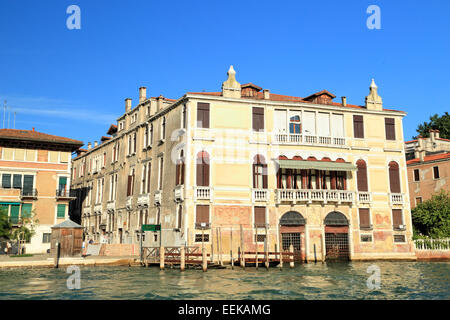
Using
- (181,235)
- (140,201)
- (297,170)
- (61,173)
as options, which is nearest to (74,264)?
(181,235)

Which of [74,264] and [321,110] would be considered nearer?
[74,264]

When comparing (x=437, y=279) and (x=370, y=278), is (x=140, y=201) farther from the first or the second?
(x=437, y=279)

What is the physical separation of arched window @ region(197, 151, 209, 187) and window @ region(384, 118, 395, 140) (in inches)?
524

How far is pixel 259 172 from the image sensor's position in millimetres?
29844

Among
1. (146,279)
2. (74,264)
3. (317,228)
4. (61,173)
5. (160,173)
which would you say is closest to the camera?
(146,279)

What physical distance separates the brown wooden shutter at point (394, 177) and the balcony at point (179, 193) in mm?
14690

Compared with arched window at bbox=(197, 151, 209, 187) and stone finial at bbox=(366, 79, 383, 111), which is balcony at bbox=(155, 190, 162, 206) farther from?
stone finial at bbox=(366, 79, 383, 111)

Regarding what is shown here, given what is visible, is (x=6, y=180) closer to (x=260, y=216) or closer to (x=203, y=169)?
(x=203, y=169)

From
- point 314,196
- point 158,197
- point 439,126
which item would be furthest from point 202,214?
point 439,126

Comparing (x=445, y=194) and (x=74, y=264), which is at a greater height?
(x=445, y=194)

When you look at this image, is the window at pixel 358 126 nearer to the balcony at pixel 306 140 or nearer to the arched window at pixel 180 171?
the balcony at pixel 306 140

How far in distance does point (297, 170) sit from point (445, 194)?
1457 centimetres

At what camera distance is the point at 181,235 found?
1103 inches

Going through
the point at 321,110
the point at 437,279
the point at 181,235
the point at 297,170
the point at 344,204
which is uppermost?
the point at 321,110
